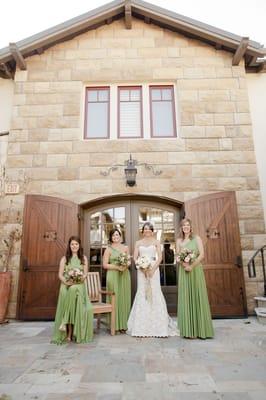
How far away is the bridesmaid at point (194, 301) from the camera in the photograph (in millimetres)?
3725

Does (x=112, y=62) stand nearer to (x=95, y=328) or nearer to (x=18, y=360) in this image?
(x=95, y=328)

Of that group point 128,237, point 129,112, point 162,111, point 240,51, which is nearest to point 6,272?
point 128,237

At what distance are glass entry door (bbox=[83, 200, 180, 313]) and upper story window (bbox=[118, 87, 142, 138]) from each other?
1.51 m

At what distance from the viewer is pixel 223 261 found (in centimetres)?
504

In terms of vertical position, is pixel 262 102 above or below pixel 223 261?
above

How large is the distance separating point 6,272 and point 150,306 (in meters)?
2.63

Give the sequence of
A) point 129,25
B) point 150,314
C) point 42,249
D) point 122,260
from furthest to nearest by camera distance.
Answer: point 129,25 < point 42,249 < point 122,260 < point 150,314

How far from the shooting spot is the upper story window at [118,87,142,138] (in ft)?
19.3

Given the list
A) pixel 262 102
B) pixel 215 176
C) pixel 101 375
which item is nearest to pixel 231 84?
pixel 262 102

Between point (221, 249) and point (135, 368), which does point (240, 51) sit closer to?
point (221, 249)

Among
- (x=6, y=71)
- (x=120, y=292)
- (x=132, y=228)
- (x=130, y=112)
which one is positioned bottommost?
(x=120, y=292)

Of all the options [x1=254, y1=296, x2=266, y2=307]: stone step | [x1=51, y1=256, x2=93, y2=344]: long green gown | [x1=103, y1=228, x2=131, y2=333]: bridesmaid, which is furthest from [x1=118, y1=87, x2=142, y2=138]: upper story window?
[x1=254, y1=296, x2=266, y2=307]: stone step

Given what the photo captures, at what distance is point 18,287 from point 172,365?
10.8 feet

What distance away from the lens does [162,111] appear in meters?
6.00
